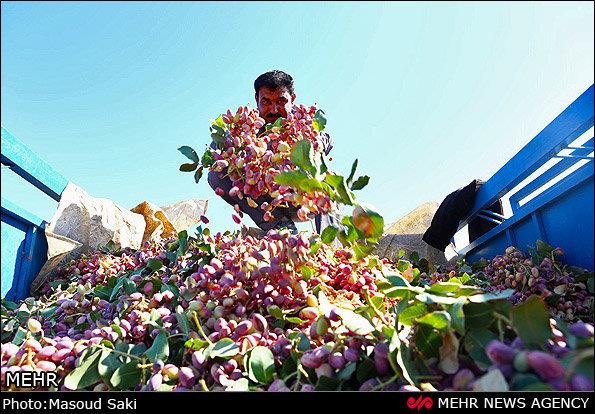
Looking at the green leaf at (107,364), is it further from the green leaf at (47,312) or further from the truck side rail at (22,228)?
the truck side rail at (22,228)

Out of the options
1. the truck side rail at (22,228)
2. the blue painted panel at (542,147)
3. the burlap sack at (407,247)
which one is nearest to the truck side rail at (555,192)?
the blue painted panel at (542,147)

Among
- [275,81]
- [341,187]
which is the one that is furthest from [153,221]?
[341,187]

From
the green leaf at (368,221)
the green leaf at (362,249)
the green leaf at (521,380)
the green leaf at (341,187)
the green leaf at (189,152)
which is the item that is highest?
the green leaf at (189,152)

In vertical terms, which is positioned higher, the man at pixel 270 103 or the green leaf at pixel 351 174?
the man at pixel 270 103

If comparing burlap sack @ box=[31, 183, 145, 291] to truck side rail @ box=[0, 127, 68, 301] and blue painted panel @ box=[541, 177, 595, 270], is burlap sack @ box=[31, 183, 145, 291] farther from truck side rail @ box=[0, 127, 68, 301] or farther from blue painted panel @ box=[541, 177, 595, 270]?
blue painted panel @ box=[541, 177, 595, 270]

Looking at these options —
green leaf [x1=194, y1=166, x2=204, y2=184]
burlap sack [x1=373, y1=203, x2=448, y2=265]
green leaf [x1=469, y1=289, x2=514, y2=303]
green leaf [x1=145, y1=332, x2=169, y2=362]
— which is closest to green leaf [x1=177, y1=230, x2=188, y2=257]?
green leaf [x1=194, y1=166, x2=204, y2=184]

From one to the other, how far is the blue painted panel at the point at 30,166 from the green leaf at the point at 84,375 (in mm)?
944

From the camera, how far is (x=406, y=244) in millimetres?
2111

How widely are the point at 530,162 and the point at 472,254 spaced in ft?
2.45

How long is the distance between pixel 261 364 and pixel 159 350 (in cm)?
22

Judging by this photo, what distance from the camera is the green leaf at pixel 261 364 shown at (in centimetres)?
64

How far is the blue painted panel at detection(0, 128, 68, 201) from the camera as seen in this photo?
4.38 ft

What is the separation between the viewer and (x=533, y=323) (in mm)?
488
